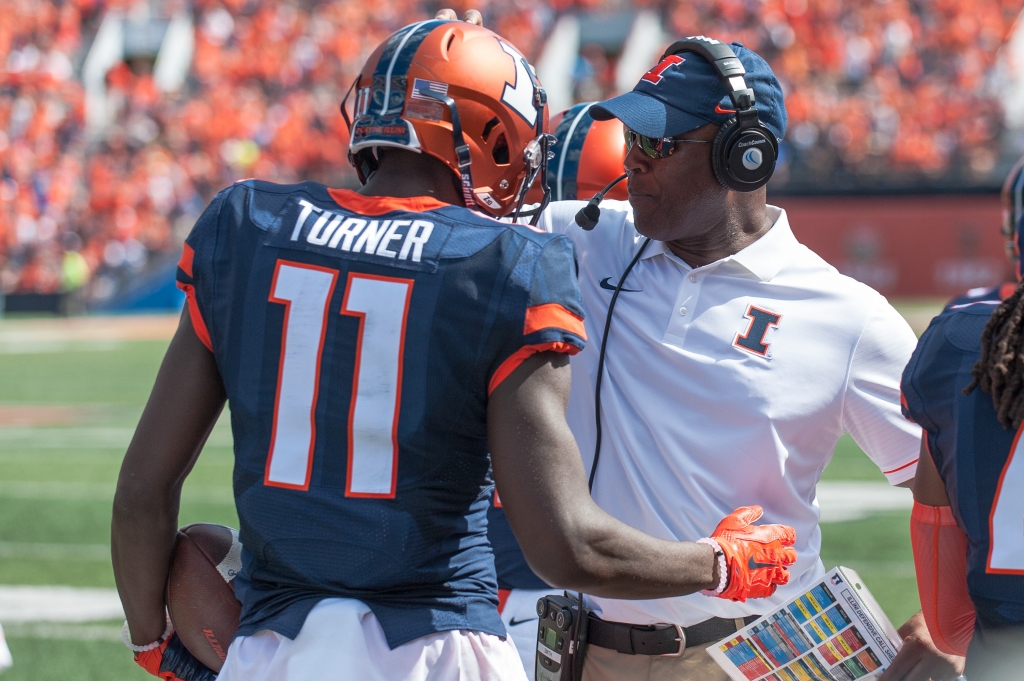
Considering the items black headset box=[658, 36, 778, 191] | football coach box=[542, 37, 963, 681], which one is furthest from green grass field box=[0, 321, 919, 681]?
black headset box=[658, 36, 778, 191]

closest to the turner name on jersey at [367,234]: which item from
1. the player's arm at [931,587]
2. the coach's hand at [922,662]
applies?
the player's arm at [931,587]

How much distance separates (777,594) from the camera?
7.85 ft

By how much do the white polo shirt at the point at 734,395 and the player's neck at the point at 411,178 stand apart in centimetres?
54

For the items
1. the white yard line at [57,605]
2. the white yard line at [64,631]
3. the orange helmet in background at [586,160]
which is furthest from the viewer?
the white yard line at [57,605]

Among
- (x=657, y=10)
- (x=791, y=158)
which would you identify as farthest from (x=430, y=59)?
(x=657, y=10)

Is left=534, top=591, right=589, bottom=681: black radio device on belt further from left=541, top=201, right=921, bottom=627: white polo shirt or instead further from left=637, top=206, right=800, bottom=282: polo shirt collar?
left=637, top=206, right=800, bottom=282: polo shirt collar

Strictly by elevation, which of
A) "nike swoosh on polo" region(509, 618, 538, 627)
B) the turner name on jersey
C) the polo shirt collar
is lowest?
"nike swoosh on polo" region(509, 618, 538, 627)

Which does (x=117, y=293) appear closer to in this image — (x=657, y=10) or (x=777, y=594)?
(x=657, y=10)

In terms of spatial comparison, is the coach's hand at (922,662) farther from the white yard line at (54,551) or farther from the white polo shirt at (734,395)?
the white yard line at (54,551)

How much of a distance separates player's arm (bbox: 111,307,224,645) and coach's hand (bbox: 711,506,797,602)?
2.85 ft

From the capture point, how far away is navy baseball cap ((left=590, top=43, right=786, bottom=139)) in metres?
2.36

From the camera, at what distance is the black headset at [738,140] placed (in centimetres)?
235

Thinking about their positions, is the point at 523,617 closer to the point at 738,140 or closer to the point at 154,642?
the point at 154,642

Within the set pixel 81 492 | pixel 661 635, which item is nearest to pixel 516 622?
pixel 661 635
